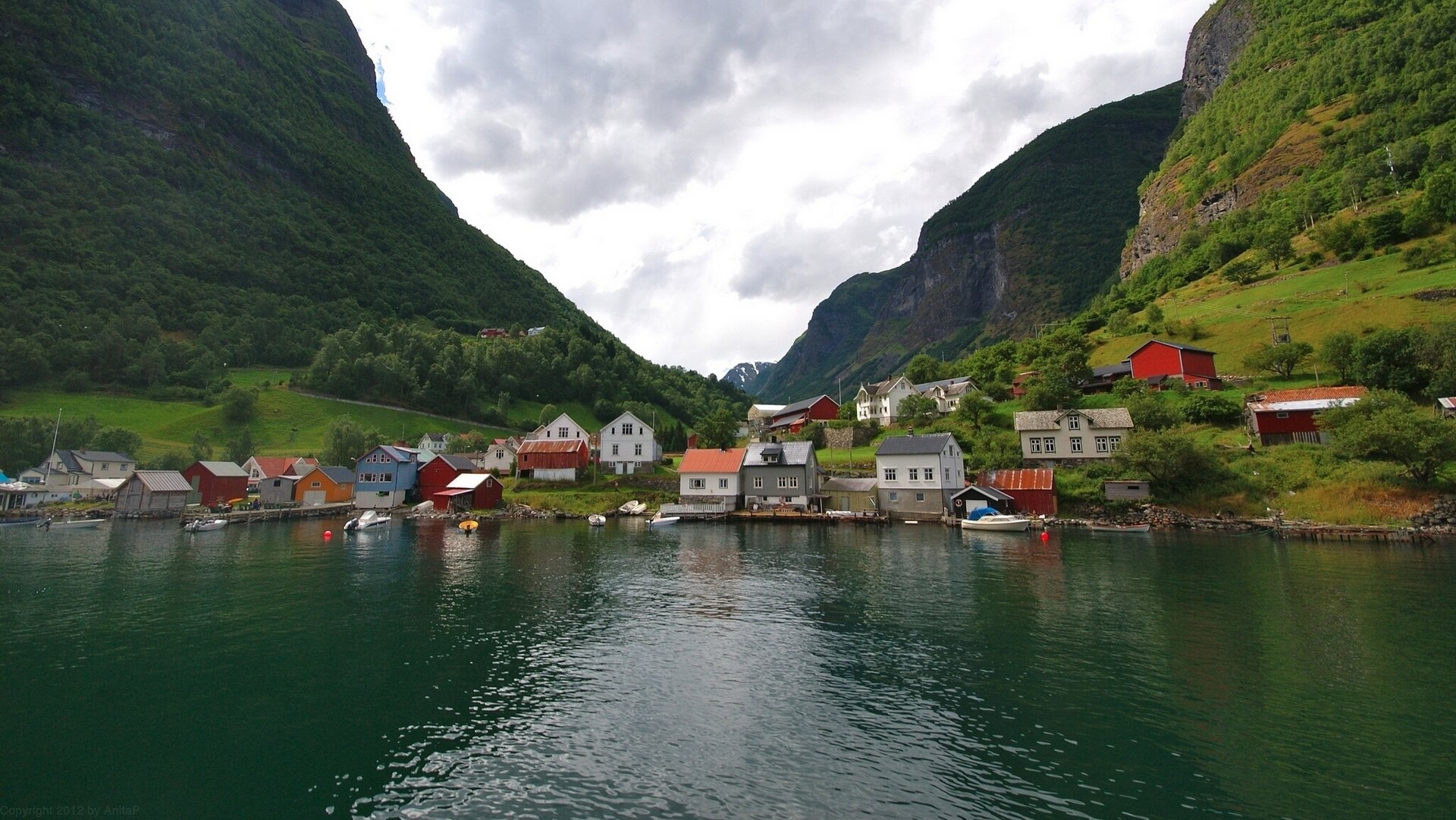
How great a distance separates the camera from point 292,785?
41.5ft

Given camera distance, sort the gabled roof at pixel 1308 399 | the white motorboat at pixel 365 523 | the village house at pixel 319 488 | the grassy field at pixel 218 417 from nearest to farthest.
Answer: the gabled roof at pixel 1308 399 < the white motorboat at pixel 365 523 < the village house at pixel 319 488 < the grassy field at pixel 218 417

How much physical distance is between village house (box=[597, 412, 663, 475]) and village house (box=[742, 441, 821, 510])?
20104mm

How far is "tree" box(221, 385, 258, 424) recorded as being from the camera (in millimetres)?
102188

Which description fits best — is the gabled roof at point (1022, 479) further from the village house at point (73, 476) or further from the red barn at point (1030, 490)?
the village house at point (73, 476)

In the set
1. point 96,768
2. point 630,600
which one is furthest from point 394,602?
point 96,768

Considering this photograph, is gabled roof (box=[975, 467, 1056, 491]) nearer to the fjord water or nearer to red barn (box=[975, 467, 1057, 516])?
red barn (box=[975, 467, 1057, 516])

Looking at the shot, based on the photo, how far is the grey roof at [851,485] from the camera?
67.3m

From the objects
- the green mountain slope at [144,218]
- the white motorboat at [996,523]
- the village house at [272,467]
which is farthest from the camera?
the green mountain slope at [144,218]

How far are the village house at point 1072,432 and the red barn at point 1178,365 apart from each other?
15.3 metres

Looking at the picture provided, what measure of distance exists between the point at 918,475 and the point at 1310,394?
37.6 meters

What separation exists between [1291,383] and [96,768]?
94.4 m

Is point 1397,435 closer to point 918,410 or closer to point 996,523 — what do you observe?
point 996,523

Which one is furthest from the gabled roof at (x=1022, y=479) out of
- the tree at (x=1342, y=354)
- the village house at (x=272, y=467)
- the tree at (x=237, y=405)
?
the tree at (x=237, y=405)

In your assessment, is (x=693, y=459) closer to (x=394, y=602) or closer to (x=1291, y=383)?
(x=394, y=602)
